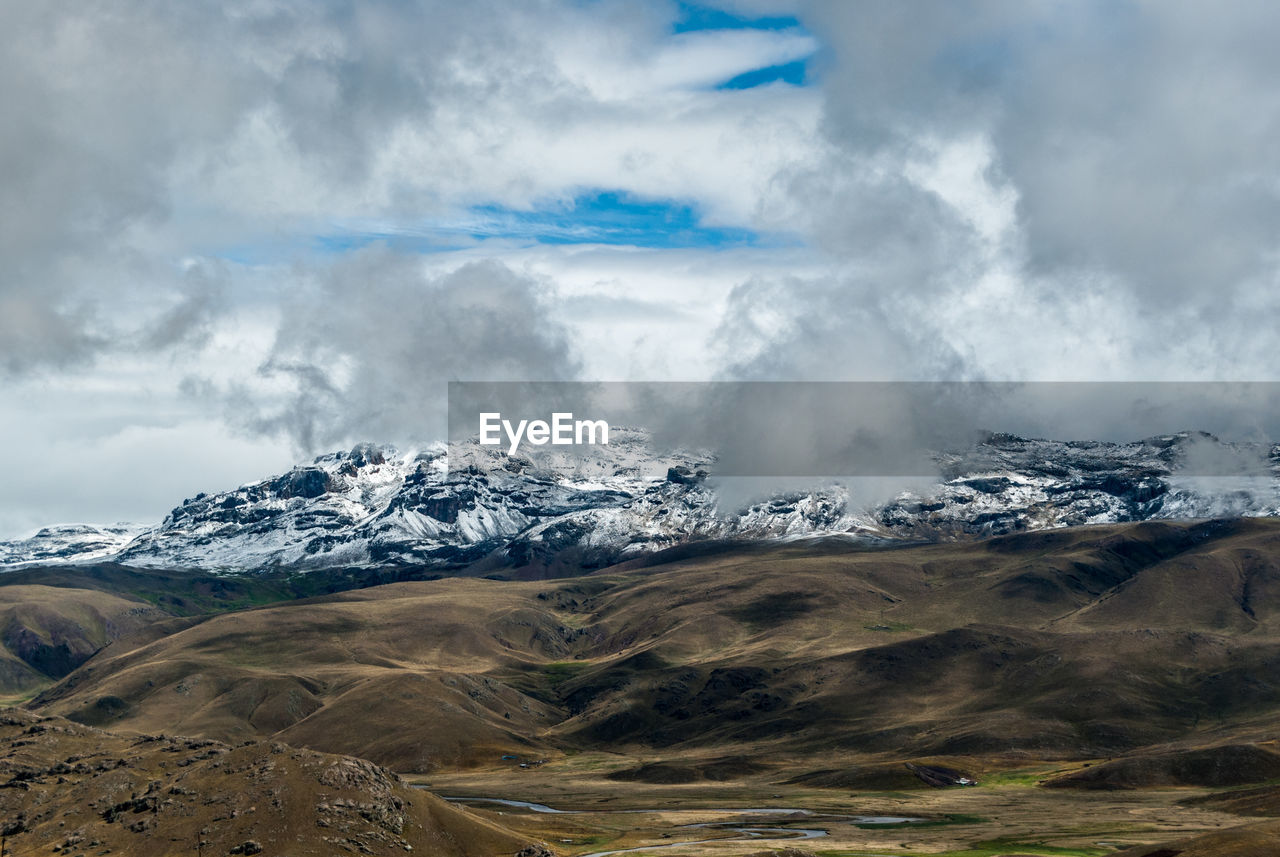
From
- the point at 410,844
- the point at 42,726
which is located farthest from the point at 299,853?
the point at 42,726

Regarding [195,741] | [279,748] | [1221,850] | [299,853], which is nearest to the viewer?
[299,853]

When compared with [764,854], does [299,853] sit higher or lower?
higher

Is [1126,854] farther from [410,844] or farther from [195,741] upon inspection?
[195,741]

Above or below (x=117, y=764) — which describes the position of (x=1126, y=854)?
below

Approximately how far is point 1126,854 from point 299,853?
12558cm

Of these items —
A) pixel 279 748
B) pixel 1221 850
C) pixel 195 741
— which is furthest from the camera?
→ pixel 195 741

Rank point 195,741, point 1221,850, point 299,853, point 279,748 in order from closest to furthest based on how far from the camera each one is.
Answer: point 299,853 → point 1221,850 → point 279,748 → point 195,741

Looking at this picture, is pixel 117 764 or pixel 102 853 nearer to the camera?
pixel 102 853

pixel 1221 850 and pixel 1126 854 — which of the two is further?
pixel 1126 854

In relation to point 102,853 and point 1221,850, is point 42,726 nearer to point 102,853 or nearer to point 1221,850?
point 102,853

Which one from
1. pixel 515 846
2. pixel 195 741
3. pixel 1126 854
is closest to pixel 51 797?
pixel 195 741

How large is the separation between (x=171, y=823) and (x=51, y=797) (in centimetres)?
2308

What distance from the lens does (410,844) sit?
168000 mm

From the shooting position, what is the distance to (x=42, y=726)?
7726 inches
